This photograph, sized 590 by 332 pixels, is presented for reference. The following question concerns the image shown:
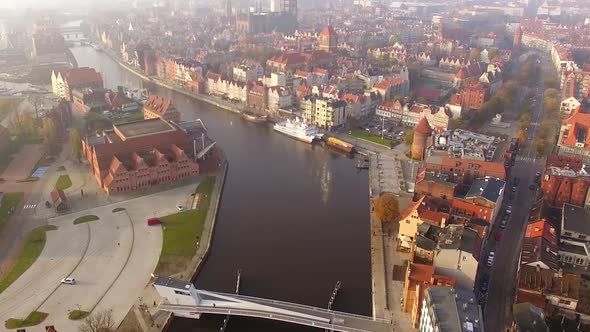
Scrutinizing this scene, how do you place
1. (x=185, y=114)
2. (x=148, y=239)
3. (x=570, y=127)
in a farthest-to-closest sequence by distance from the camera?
1. (x=185, y=114)
2. (x=570, y=127)
3. (x=148, y=239)

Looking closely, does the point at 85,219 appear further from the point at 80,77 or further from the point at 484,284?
the point at 80,77

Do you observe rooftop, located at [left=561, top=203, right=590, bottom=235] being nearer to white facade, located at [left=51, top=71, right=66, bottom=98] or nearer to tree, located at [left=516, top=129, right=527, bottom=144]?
tree, located at [left=516, top=129, right=527, bottom=144]

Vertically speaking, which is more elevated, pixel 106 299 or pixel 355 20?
pixel 355 20

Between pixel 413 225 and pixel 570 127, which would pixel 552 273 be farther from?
pixel 570 127

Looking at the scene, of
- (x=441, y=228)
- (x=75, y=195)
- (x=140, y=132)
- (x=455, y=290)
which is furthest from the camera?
(x=140, y=132)

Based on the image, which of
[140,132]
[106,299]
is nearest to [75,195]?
[140,132]

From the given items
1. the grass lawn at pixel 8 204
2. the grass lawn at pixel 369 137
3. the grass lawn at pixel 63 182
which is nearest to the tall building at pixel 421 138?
the grass lawn at pixel 369 137

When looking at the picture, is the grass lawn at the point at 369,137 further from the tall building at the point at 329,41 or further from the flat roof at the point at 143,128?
the tall building at the point at 329,41

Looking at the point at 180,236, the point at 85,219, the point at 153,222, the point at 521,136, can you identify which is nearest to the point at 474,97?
the point at 521,136
